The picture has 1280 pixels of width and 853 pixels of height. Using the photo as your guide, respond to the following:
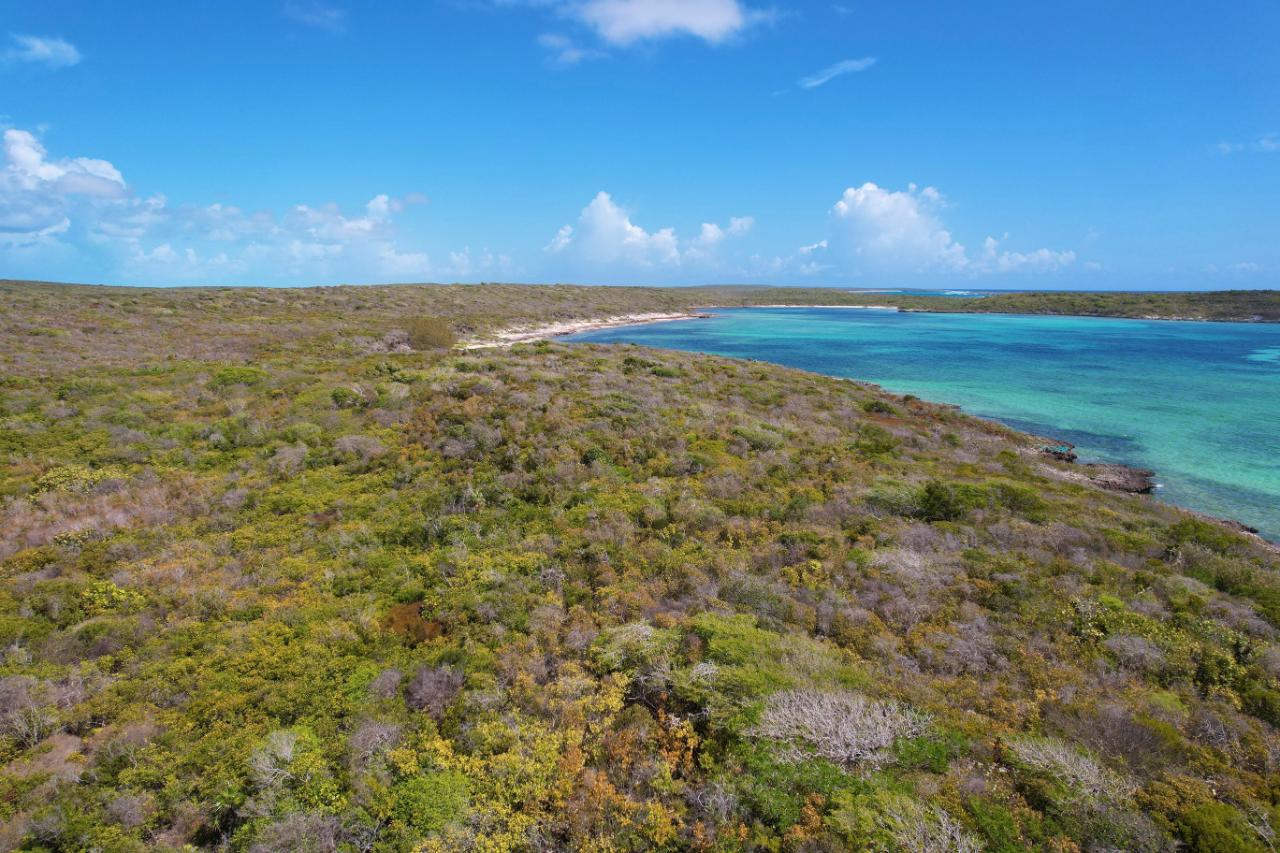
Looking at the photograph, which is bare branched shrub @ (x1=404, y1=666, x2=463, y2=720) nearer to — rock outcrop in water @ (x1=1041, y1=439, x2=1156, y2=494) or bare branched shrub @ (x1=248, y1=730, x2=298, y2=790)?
bare branched shrub @ (x1=248, y1=730, x2=298, y2=790)

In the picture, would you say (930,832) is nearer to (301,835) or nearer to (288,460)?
(301,835)

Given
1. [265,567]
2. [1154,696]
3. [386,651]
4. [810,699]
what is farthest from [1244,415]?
[265,567]

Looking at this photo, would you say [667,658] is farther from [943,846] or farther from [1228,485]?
[1228,485]

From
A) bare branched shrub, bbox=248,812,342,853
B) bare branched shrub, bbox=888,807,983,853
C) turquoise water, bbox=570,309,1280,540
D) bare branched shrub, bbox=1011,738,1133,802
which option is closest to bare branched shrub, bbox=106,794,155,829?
bare branched shrub, bbox=248,812,342,853

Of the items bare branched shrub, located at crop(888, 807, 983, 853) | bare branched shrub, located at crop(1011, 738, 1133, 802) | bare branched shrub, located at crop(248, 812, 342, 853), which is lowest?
bare branched shrub, located at crop(248, 812, 342, 853)

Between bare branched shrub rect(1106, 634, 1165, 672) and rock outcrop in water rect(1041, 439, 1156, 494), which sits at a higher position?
rock outcrop in water rect(1041, 439, 1156, 494)

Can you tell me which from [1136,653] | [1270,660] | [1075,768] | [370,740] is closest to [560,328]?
[370,740]
